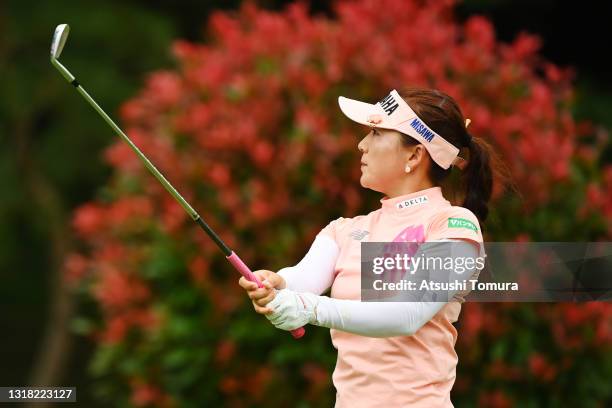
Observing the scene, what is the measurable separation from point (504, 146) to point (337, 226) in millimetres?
2696

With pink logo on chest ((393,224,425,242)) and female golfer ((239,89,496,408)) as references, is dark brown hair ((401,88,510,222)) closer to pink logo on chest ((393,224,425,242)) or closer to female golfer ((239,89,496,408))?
female golfer ((239,89,496,408))

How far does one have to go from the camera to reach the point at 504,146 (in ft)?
18.4

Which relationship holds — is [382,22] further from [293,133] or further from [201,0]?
[201,0]

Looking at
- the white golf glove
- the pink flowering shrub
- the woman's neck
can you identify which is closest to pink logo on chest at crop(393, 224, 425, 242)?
the woman's neck

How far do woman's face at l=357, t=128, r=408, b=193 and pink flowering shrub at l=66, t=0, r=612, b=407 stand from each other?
2.37m

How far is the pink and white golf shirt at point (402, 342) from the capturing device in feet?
9.18

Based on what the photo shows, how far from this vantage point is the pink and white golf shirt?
280cm

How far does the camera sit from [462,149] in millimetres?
3174

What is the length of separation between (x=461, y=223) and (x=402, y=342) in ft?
1.05

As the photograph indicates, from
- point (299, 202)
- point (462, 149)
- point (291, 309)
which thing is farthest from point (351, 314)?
point (299, 202)

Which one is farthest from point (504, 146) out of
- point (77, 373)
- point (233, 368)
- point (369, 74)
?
point (77, 373)

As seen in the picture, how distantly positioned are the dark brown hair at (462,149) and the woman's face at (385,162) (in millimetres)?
31

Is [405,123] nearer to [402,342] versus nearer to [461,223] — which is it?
[461,223]

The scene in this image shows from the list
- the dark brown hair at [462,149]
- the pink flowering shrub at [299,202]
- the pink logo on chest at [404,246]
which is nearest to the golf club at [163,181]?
the pink logo on chest at [404,246]
